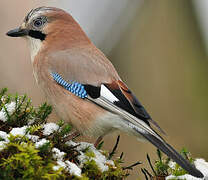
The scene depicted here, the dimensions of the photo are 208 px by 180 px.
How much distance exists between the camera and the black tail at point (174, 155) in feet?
9.33

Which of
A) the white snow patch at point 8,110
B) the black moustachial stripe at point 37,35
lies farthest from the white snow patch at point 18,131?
the black moustachial stripe at point 37,35

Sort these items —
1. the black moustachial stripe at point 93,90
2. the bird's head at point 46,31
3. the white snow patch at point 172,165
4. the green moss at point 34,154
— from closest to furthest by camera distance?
1. the green moss at point 34,154
2. the white snow patch at point 172,165
3. the black moustachial stripe at point 93,90
4. the bird's head at point 46,31

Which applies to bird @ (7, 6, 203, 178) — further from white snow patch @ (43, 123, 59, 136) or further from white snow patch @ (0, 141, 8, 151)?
white snow patch @ (0, 141, 8, 151)

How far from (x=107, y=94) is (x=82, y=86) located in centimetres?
31

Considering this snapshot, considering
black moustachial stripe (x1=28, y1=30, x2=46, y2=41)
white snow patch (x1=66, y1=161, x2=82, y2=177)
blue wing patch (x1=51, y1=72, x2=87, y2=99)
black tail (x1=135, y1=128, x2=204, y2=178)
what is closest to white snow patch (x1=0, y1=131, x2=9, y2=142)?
white snow patch (x1=66, y1=161, x2=82, y2=177)

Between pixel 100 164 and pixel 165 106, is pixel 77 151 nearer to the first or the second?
pixel 100 164

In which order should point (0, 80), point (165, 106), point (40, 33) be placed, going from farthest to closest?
point (165, 106), point (0, 80), point (40, 33)

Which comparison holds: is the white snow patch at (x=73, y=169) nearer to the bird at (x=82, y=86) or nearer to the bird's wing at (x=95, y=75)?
the bird at (x=82, y=86)

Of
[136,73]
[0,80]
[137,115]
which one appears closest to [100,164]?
[137,115]

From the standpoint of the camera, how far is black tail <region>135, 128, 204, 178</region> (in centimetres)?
284

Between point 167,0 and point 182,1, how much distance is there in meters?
0.35

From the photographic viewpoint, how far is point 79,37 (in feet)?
15.9

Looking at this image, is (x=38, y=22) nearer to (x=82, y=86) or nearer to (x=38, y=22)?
(x=38, y=22)

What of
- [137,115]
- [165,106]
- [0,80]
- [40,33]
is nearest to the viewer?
[137,115]
